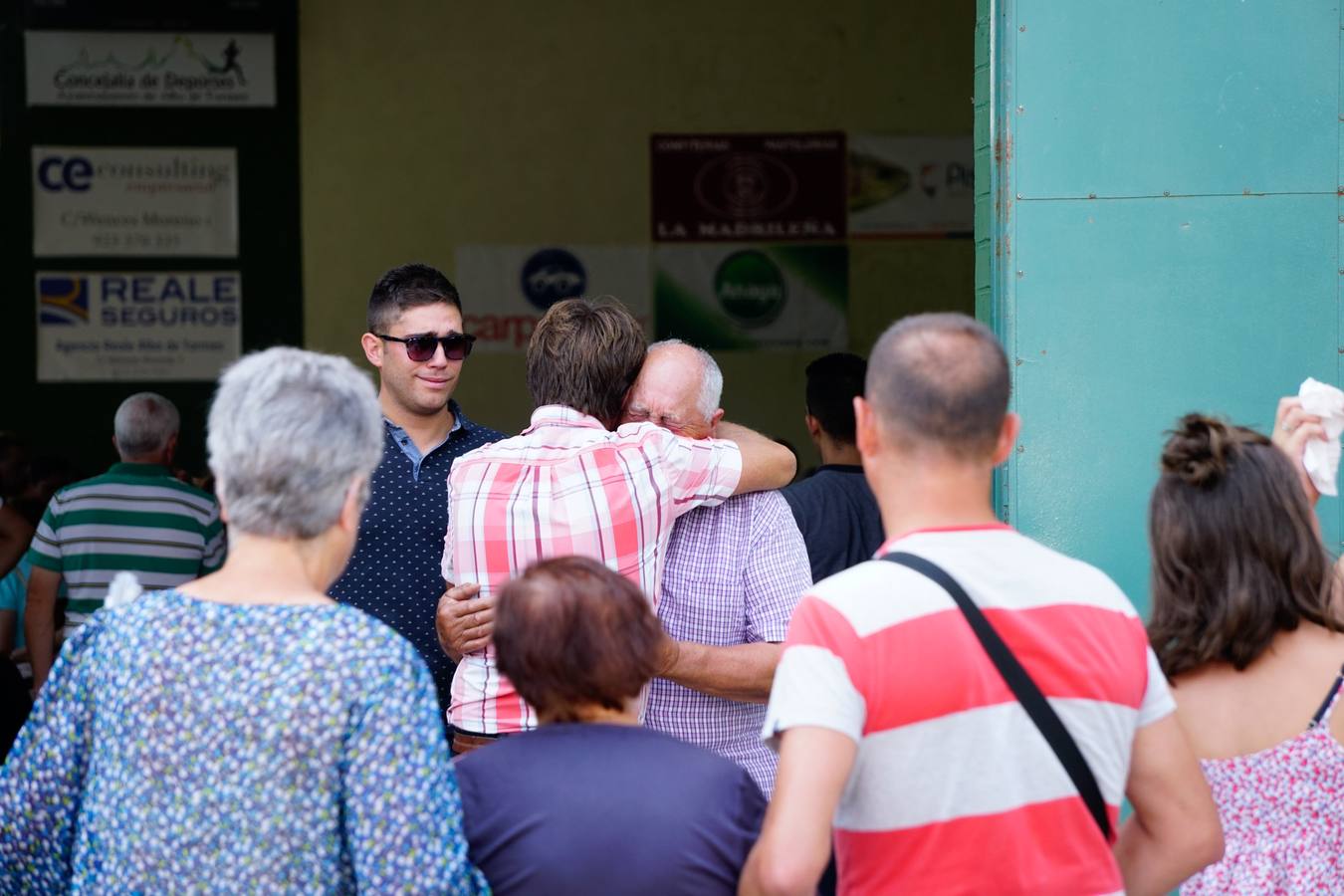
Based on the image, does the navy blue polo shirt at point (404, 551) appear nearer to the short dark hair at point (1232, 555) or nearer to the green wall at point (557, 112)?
the short dark hair at point (1232, 555)

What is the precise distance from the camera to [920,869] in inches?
70.5

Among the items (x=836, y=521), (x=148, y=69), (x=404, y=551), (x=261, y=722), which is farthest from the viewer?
(x=148, y=69)

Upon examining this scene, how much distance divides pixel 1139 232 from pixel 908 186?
6.25 meters

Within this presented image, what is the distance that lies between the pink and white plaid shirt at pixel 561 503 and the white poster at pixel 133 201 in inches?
280

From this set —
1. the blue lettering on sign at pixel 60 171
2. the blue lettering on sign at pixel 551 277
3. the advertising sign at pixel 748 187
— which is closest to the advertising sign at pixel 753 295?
the advertising sign at pixel 748 187

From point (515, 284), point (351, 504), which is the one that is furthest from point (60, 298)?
point (351, 504)

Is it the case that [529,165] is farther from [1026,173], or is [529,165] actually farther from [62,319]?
[1026,173]

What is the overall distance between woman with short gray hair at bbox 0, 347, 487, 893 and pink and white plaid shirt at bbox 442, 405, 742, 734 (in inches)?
25.2

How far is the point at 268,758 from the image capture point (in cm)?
176

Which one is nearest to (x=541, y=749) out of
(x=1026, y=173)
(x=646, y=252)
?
(x=1026, y=173)

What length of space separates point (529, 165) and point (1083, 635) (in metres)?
7.92

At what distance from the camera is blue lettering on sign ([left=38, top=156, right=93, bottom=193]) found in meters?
9.05

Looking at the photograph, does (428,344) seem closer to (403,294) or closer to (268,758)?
(403,294)

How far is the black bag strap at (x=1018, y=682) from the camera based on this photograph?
5.85 ft
